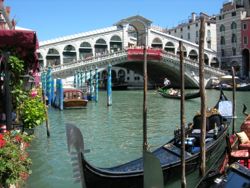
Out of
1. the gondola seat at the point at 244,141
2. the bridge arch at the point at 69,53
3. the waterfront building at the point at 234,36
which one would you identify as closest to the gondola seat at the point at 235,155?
the gondola seat at the point at 244,141

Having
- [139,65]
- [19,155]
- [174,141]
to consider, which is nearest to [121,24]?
[139,65]

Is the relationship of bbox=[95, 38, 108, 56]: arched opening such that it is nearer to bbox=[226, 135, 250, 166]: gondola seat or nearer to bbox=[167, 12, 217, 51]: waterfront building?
bbox=[167, 12, 217, 51]: waterfront building

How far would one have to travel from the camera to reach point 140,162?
404cm

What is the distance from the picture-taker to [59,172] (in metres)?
4.89

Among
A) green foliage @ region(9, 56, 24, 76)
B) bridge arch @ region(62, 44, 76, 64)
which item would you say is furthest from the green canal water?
bridge arch @ region(62, 44, 76, 64)

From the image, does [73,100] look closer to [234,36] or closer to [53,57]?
[53,57]

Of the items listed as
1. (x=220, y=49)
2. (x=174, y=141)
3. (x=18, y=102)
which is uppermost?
(x=220, y=49)

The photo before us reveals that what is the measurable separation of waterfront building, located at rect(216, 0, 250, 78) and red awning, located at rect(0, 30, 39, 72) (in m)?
23.1

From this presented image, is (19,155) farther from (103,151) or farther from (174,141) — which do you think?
(103,151)

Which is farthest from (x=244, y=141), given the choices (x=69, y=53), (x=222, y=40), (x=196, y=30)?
(x=196, y=30)

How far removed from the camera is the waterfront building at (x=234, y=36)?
2616 centimetres

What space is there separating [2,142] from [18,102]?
6.09ft

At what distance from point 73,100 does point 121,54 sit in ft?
31.8

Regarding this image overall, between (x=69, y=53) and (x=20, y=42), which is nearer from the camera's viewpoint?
(x=20, y=42)
